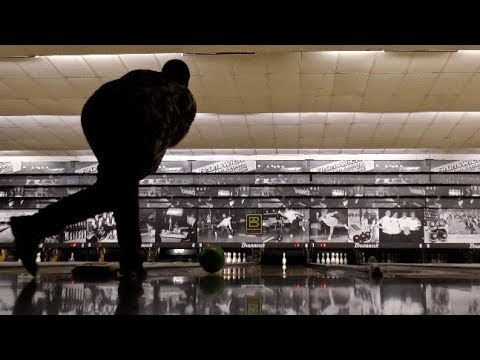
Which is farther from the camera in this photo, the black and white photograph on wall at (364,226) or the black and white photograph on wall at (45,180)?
the black and white photograph on wall at (45,180)

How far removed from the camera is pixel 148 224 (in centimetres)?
920

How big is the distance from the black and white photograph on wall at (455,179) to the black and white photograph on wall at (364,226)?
55.5 inches

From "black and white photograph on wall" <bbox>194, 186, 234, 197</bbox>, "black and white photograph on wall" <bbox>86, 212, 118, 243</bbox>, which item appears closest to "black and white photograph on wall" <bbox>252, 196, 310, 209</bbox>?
"black and white photograph on wall" <bbox>194, 186, 234, 197</bbox>

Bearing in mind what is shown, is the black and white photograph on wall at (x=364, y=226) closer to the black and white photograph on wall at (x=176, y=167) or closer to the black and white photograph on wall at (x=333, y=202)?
the black and white photograph on wall at (x=333, y=202)

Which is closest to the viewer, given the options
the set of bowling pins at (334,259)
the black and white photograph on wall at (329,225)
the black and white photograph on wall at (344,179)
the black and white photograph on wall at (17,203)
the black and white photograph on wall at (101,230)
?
the set of bowling pins at (334,259)

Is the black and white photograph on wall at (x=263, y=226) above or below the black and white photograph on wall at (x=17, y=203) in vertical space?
below

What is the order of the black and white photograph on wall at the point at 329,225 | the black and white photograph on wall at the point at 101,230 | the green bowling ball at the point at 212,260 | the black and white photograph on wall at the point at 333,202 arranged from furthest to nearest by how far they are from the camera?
the black and white photograph on wall at the point at 101,230 → the black and white photograph on wall at the point at 333,202 → the black and white photograph on wall at the point at 329,225 → the green bowling ball at the point at 212,260

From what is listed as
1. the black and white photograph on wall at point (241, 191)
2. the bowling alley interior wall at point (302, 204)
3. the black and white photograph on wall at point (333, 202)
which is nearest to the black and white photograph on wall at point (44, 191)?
the bowling alley interior wall at point (302, 204)

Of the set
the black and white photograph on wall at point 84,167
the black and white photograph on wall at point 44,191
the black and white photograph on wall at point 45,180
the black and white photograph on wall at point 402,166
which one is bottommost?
the black and white photograph on wall at point 44,191

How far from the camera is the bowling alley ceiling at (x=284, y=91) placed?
4777mm

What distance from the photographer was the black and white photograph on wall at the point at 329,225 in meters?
8.83

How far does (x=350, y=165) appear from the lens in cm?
916

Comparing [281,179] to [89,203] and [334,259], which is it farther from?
[89,203]
